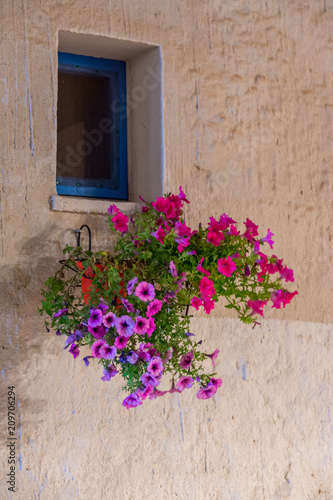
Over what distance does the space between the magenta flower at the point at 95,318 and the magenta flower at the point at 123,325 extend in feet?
0.20

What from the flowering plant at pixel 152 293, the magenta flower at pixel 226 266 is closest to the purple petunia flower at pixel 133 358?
the flowering plant at pixel 152 293

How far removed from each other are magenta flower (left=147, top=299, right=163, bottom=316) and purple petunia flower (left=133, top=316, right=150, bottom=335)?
27mm

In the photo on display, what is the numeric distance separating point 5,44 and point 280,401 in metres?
1.84

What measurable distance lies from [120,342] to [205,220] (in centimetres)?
85

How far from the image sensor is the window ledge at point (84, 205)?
2.37 metres

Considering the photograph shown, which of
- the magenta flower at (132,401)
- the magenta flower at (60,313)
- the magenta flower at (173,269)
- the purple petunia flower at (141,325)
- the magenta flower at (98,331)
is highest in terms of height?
the magenta flower at (173,269)

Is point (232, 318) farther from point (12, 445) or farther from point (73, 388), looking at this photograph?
point (12, 445)

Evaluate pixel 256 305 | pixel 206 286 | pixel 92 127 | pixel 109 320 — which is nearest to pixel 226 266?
pixel 206 286

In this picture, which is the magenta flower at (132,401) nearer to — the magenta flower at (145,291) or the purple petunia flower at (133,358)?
the purple petunia flower at (133,358)

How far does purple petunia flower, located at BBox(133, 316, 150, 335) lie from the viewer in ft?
6.38

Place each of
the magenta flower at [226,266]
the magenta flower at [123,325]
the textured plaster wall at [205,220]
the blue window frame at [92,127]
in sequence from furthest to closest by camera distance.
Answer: the blue window frame at [92,127] < the textured plaster wall at [205,220] < the magenta flower at [226,266] < the magenta flower at [123,325]

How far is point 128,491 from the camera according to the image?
238 centimetres

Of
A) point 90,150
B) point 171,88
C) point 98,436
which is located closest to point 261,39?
point 171,88

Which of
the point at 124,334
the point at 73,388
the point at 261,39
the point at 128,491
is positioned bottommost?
the point at 128,491
